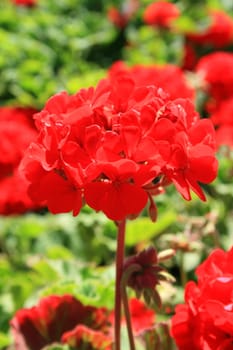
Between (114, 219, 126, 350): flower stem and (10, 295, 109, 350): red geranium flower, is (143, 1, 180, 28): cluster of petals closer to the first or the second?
(10, 295, 109, 350): red geranium flower

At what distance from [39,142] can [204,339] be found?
11.8 inches

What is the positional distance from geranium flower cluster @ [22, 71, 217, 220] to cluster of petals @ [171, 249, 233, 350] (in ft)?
0.33

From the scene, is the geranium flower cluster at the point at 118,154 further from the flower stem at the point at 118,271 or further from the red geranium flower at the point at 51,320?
the red geranium flower at the point at 51,320

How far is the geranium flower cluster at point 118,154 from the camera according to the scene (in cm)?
94

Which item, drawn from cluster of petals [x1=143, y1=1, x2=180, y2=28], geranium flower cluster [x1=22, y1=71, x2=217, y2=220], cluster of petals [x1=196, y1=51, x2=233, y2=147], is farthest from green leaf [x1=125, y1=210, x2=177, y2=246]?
cluster of petals [x1=143, y1=1, x2=180, y2=28]

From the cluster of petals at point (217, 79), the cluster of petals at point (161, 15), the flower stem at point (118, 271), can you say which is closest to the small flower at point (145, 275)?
the flower stem at point (118, 271)

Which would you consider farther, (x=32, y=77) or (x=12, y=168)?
(x=32, y=77)

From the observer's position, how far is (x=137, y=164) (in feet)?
3.08

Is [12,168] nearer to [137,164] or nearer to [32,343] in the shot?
[32,343]

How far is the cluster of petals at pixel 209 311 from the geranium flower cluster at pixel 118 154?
100 millimetres

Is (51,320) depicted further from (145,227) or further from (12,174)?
(12,174)

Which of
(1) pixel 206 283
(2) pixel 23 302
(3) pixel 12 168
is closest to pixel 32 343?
(2) pixel 23 302

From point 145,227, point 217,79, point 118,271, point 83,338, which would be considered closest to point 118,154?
point 118,271

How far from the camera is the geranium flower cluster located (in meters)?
0.94
